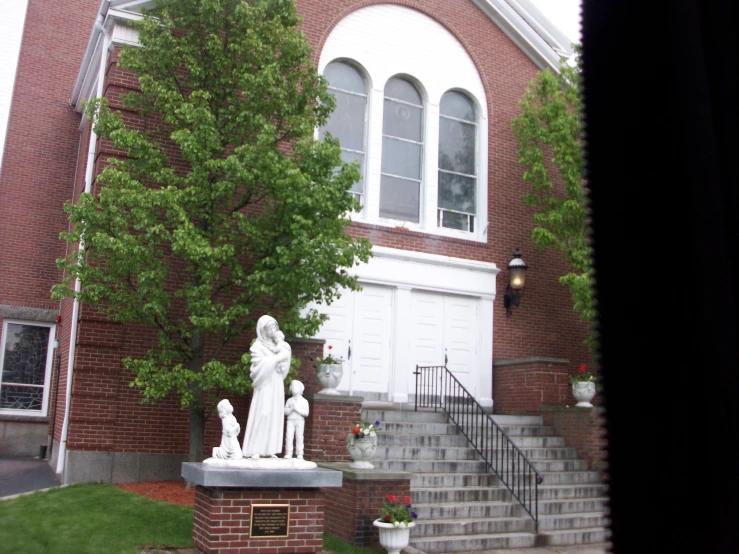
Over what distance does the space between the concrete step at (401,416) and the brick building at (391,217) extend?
3.83 feet

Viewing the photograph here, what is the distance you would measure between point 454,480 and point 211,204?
524 cm

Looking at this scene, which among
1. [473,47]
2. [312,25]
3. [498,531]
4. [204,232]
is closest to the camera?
[498,531]

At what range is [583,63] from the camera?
1.24 m

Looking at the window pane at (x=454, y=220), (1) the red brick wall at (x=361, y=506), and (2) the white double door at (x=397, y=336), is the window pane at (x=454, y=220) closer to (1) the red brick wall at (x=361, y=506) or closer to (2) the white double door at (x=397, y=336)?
(2) the white double door at (x=397, y=336)

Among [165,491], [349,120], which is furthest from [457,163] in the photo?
[165,491]

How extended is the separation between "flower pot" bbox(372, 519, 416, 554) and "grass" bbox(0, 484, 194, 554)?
2111 millimetres

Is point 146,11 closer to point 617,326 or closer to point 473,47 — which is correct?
point 473,47

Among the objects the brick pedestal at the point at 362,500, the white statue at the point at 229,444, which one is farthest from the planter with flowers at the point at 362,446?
Answer: the white statue at the point at 229,444

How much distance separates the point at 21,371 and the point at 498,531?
441 inches

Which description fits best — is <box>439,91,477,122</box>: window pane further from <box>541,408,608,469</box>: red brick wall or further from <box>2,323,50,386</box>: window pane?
<box>2,323,50,386</box>: window pane

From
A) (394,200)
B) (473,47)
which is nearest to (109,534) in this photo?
(394,200)

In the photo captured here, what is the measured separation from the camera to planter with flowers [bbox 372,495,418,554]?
8.64 m

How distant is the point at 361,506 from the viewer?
9242 mm

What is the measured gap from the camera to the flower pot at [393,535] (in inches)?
340
